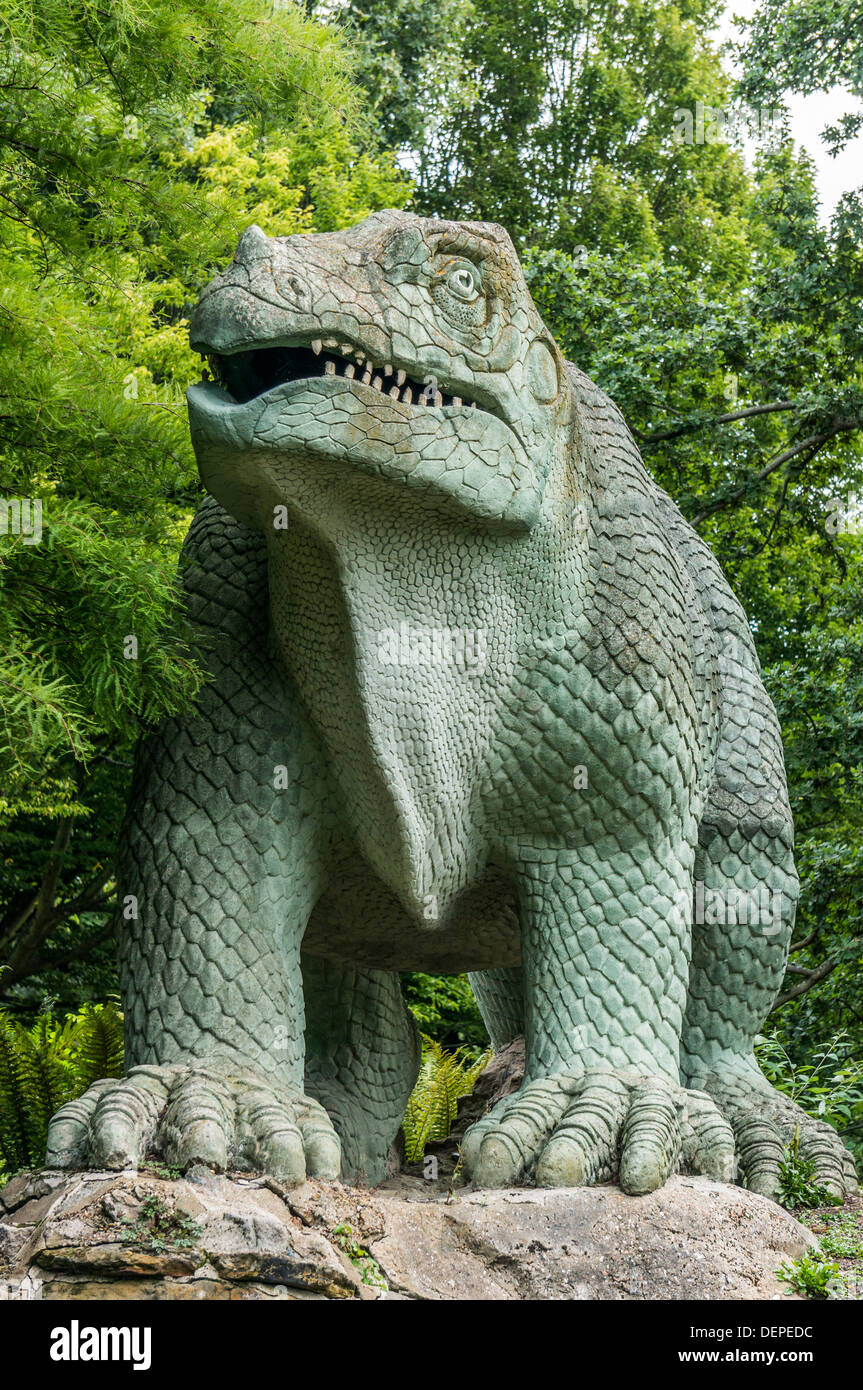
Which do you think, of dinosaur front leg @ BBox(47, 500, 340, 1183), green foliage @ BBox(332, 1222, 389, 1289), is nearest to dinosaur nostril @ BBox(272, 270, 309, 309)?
dinosaur front leg @ BBox(47, 500, 340, 1183)

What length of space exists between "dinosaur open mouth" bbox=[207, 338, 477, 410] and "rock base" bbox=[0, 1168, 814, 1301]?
1.93 m

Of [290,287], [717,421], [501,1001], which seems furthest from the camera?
[717,421]

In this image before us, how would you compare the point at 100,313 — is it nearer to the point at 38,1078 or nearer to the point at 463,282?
the point at 463,282

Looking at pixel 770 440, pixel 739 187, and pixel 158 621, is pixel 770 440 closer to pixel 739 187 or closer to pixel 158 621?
pixel 158 621

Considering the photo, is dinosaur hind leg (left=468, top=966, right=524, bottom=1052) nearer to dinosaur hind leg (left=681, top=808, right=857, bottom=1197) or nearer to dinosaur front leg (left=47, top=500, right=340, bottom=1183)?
dinosaur hind leg (left=681, top=808, right=857, bottom=1197)

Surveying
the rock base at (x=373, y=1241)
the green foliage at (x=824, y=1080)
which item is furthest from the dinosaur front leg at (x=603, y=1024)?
the green foliage at (x=824, y=1080)

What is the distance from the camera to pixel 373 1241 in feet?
12.5

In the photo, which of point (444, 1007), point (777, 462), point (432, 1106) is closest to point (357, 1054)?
point (432, 1106)

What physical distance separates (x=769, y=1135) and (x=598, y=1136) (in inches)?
40.0

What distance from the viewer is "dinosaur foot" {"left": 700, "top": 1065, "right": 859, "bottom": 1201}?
4.96m

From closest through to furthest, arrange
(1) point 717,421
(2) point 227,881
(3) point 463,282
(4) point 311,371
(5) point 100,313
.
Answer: (4) point 311,371 → (3) point 463,282 → (2) point 227,881 → (5) point 100,313 → (1) point 717,421

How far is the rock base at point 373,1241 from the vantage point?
336 cm

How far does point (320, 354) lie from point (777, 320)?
6.74 meters

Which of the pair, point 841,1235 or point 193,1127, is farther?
point 841,1235
